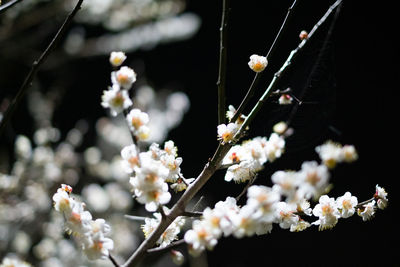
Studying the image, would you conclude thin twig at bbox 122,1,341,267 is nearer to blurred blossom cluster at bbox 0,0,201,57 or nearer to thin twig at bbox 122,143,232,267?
thin twig at bbox 122,143,232,267

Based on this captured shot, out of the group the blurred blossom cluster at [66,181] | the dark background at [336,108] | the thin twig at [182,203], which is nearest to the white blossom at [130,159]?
the thin twig at [182,203]

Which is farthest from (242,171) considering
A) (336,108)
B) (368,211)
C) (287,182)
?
(336,108)

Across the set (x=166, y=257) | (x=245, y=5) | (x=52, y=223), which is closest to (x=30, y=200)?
Answer: (x=52, y=223)

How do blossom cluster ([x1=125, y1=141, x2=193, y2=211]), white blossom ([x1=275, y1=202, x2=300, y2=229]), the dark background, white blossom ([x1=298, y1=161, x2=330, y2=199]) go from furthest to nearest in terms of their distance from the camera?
the dark background → white blossom ([x1=275, y1=202, x2=300, y2=229]) → blossom cluster ([x1=125, y1=141, x2=193, y2=211]) → white blossom ([x1=298, y1=161, x2=330, y2=199])

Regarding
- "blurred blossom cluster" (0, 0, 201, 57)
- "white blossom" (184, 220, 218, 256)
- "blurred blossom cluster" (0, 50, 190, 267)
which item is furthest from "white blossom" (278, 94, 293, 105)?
"blurred blossom cluster" (0, 0, 201, 57)

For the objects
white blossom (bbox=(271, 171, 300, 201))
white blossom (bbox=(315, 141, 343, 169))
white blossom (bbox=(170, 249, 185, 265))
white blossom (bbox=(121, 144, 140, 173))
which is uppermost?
white blossom (bbox=(121, 144, 140, 173))

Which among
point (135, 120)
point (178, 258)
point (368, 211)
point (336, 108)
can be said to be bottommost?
point (336, 108)

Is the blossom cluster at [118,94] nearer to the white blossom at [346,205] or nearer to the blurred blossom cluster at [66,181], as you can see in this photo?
the white blossom at [346,205]

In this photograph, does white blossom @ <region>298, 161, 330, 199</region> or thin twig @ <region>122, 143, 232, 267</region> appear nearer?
white blossom @ <region>298, 161, 330, 199</region>

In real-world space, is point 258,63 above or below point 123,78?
below

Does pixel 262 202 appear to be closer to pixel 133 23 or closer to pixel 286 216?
pixel 286 216
